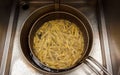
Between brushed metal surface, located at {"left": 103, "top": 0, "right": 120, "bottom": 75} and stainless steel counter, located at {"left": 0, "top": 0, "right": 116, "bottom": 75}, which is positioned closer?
brushed metal surface, located at {"left": 103, "top": 0, "right": 120, "bottom": 75}

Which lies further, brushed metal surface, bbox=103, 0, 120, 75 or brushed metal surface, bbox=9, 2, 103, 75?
brushed metal surface, bbox=9, 2, 103, 75

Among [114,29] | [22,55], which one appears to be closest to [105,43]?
[114,29]

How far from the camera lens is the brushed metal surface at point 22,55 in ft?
2.74

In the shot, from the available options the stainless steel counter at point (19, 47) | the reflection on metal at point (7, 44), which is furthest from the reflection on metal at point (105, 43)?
the reflection on metal at point (7, 44)

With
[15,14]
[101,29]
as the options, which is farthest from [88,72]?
[15,14]

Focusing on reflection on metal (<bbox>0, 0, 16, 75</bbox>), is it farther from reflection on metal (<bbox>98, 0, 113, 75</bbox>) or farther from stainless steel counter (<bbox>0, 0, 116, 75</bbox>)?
reflection on metal (<bbox>98, 0, 113, 75</bbox>)

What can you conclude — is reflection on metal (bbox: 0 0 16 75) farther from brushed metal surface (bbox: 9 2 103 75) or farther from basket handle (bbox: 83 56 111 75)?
basket handle (bbox: 83 56 111 75)

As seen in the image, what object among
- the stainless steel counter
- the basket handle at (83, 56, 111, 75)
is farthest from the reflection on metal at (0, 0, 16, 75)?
the basket handle at (83, 56, 111, 75)

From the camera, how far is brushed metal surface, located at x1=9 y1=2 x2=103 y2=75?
0.84m

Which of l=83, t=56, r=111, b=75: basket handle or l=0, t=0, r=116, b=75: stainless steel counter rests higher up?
l=0, t=0, r=116, b=75: stainless steel counter

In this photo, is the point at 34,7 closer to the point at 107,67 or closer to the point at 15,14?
the point at 15,14

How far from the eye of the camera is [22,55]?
87 centimetres

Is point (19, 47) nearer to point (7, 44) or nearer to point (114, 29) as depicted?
point (7, 44)

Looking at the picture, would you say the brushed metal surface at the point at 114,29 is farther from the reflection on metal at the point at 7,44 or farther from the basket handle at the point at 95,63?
the reflection on metal at the point at 7,44
